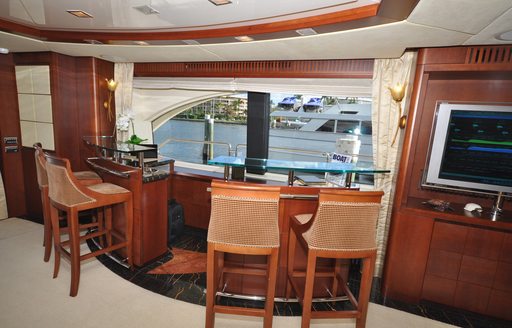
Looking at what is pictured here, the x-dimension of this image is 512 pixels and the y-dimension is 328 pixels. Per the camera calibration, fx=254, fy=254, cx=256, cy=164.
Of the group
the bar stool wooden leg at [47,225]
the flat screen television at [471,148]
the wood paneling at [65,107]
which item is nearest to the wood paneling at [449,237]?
the flat screen television at [471,148]

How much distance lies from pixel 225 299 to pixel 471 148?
256cm

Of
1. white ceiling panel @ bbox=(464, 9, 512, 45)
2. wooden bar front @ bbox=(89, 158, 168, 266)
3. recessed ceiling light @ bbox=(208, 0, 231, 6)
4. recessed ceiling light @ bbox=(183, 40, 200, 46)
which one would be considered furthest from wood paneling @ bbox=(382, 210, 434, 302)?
recessed ceiling light @ bbox=(183, 40, 200, 46)

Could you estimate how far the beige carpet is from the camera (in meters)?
1.93

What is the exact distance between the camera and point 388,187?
2676 mm

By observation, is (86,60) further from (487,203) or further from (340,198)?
(487,203)

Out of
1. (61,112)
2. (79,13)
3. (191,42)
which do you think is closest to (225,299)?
(191,42)

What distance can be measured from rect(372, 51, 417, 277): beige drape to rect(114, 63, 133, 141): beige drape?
10.9ft

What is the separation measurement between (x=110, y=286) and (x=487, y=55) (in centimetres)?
372

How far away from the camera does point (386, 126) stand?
8.76 ft

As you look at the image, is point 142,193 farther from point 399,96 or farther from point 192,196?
point 399,96

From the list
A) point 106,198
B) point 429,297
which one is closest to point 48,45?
point 106,198

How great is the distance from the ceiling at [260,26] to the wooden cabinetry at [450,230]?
0.21m

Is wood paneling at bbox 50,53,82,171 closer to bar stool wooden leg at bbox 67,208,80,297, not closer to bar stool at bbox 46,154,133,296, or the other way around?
bar stool at bbox 46,154,133,296

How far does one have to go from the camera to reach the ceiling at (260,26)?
1542mm
